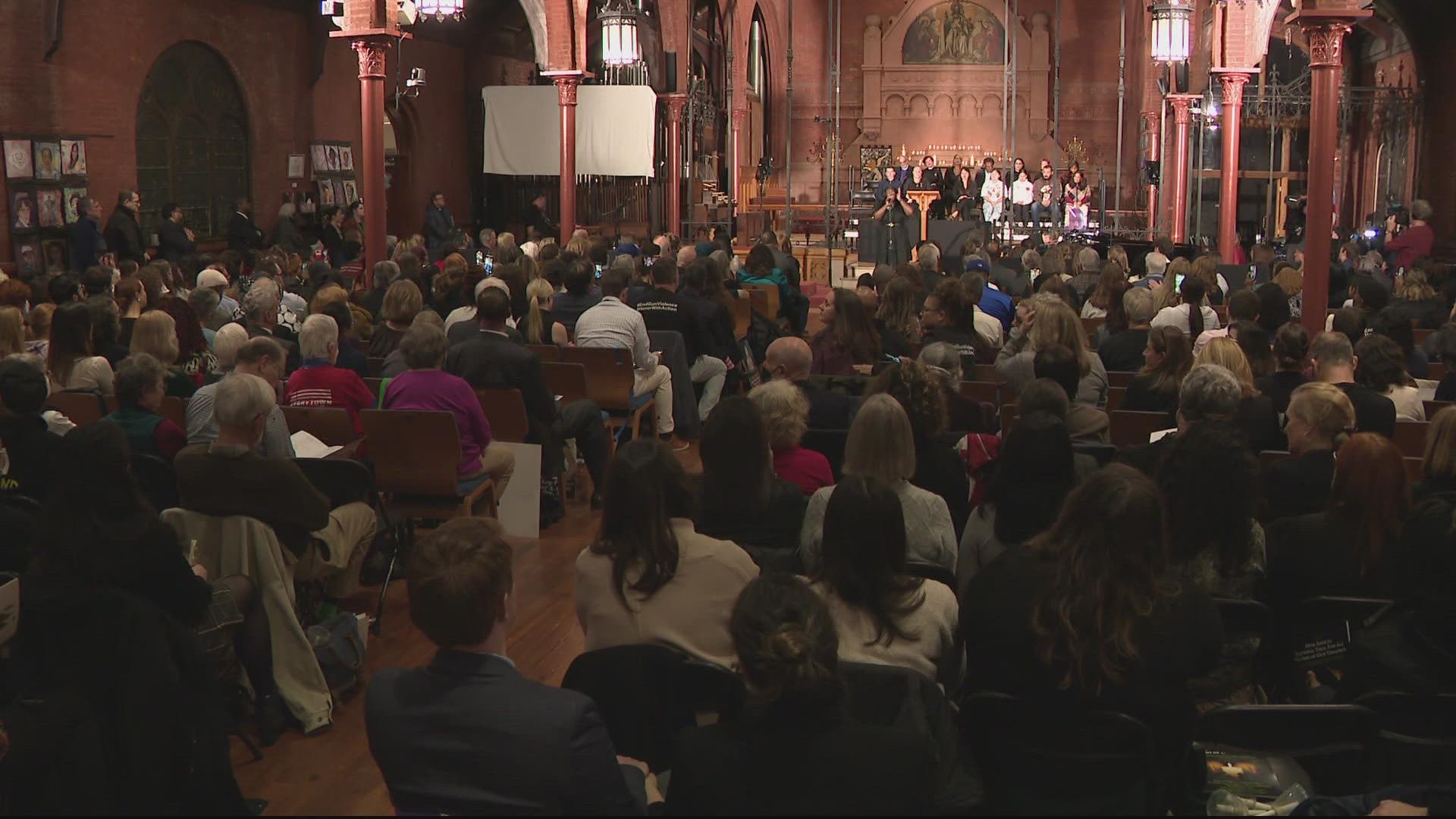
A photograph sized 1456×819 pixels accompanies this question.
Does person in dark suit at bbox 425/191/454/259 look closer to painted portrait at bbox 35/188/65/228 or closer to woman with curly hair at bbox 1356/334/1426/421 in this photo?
painted portrait at bbox 35/188/65/228

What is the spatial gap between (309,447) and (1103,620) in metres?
3.57

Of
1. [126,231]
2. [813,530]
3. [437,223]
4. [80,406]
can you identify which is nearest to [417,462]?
[80,406]

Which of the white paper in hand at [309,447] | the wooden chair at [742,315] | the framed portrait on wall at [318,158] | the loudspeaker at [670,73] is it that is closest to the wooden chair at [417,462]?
the white paper in hand at [309,447]

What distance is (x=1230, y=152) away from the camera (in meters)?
17.3

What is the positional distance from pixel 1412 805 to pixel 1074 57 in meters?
27.3

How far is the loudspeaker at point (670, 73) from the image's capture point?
63.0ft

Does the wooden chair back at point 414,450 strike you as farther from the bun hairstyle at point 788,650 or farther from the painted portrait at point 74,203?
the painted portrait at point 74,203

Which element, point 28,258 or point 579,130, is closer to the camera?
point 28,258

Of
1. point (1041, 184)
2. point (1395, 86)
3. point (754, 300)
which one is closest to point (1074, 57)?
point (1041, 184)

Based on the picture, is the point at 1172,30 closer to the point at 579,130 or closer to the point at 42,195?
the point at 579,130

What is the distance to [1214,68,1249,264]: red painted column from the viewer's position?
17.2 meters

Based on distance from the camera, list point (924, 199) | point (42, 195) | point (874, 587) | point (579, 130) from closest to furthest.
A: point (874, 587), point (42, 195), point (579, 130), point (924, 199)

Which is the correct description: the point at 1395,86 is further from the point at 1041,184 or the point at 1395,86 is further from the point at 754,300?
the point at 754,300

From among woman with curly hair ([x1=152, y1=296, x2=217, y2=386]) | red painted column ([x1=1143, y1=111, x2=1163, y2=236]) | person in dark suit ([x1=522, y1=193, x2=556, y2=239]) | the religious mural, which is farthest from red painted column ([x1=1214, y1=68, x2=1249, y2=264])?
woman with curly hair ([x1=152, y1=296, x2=217, y2=386])
